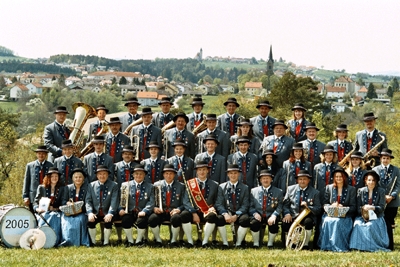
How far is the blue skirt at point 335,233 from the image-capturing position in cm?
1164

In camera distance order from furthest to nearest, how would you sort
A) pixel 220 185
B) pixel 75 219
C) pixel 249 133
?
pixel 249 133, pixel 220 185, pixel 75 219

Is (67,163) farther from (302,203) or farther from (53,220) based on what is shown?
(302,203)

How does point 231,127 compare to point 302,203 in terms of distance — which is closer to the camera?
point 302,203

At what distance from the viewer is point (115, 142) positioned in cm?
1324

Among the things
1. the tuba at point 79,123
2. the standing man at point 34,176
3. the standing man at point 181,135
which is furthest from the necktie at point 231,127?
the standing man at point 34,176

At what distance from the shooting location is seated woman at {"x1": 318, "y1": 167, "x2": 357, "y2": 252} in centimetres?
1166

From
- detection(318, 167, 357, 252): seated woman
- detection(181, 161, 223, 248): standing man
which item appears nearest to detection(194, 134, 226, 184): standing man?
detection(181, 161, 223, 248): standing man

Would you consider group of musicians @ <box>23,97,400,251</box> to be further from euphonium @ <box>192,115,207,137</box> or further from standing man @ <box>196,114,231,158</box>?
euphonium @ <box>192,115,207,137</box>

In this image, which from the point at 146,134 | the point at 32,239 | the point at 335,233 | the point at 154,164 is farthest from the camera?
the point at 146,134

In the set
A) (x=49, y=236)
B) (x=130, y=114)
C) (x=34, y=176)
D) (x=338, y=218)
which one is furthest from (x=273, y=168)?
(x=34, y=176)

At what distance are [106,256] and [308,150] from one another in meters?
4.65

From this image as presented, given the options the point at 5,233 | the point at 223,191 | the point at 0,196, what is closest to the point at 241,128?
the point at 223,191

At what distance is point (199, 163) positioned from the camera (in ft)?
40.0

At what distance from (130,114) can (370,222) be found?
226 inches
